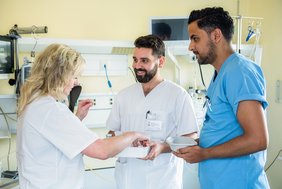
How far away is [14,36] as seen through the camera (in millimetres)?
2062

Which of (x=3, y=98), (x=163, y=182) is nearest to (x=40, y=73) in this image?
(x=163, y=182)

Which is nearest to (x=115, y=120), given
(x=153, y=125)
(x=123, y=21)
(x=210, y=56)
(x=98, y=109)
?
(x=153, y=125)

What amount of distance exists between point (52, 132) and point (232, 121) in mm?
679

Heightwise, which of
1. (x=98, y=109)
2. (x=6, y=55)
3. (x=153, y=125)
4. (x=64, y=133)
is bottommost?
(x=98, y=109)

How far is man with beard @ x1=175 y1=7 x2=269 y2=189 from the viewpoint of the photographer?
3.45 ft

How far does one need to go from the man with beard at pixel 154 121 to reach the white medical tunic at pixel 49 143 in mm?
542

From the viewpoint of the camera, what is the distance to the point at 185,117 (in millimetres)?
1667

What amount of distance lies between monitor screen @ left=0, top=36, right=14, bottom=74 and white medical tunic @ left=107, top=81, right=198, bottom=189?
0.90 m

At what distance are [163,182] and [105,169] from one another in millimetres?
1091

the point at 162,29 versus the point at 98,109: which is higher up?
the point at 162,29

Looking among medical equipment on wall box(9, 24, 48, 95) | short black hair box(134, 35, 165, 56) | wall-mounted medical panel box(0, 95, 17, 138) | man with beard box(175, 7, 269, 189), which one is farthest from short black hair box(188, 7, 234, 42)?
wall-mounted medical panel box(0, 95, 17, 138)

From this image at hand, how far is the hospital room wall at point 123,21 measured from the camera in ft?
7.76

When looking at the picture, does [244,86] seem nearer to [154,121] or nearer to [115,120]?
[154,121]

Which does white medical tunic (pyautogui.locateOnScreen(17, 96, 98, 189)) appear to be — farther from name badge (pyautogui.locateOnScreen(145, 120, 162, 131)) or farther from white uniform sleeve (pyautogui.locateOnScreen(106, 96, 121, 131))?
white uniform sleeve (pyautogui.locateOnScreen(106, 96, 121, 131))
